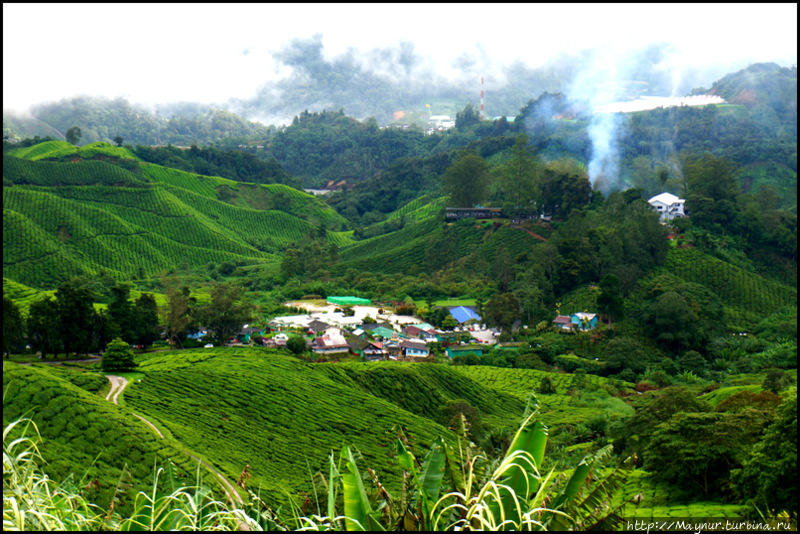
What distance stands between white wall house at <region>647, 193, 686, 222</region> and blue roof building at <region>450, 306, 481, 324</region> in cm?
1499

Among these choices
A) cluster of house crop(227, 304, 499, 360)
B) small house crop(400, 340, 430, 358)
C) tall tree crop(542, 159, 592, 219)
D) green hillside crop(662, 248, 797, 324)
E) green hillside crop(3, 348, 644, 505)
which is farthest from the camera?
tall tree crop(542, 159, 592, 219)

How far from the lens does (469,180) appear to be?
1933 inches

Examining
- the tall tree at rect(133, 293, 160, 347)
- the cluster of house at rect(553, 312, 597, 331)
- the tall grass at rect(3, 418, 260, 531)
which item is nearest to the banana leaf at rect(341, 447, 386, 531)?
the tall grass at rect(3, 418, 260, 531)

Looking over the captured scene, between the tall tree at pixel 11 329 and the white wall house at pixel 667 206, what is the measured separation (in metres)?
35.9

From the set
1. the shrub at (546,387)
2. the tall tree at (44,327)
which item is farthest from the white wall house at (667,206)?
the tall tree at (44,327)

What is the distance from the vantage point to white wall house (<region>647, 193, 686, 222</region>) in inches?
1705

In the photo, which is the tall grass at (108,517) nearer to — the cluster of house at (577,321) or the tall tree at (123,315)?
the tall tree at (123,315)

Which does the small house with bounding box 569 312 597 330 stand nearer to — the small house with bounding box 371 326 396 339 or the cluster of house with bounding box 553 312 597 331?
the cluster of house with bounding box 553 312 597 331

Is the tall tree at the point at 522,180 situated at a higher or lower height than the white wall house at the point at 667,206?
higher

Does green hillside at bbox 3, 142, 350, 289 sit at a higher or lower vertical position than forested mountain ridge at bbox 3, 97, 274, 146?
lower

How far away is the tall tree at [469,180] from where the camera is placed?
160 feet

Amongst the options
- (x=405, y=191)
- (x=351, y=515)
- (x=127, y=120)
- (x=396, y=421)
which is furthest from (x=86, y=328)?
(x=127, y=120)

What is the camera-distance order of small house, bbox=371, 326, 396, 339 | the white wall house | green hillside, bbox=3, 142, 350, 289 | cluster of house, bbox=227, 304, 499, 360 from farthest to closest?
→ 1. green hillside, bbox=3, 142, 350, 289
2. the white wall house
3. small house, bbox=371, 326, 396, 339
4. cluster of house, bbox=227, 304, 499, 360

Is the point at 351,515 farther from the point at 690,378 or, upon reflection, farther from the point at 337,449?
the point at 690,378
